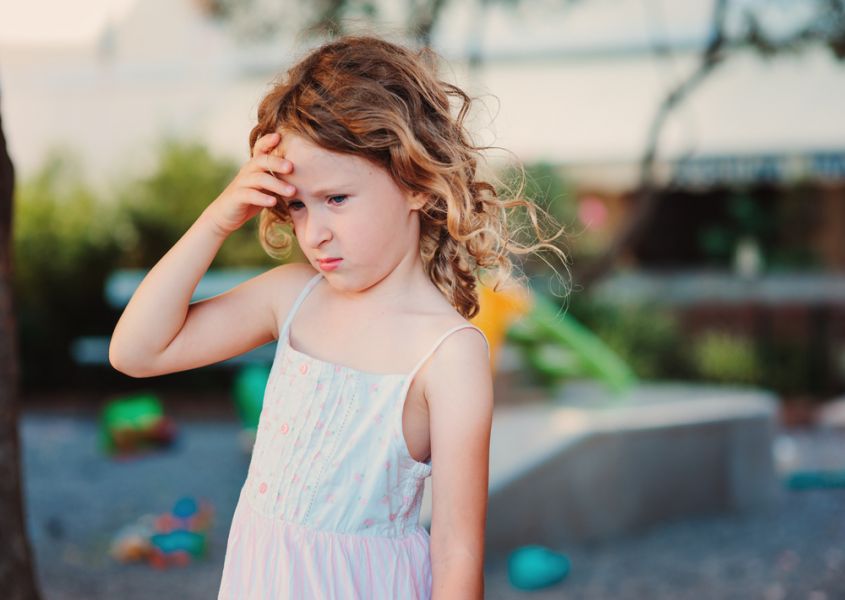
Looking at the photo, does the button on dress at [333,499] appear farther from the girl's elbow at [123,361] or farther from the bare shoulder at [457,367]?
the girl's elbow at [123,361]

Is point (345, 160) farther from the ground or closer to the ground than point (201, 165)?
closer to the ground

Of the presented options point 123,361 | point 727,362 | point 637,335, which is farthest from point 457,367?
point 727,362

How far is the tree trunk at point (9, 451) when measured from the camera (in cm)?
274

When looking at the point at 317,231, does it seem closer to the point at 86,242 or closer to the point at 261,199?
the point at 261,199

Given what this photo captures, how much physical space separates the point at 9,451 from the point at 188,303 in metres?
1.40

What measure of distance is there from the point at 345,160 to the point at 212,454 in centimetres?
616

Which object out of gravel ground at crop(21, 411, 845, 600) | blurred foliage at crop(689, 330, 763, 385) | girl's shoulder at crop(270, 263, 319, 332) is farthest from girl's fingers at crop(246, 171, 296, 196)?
blurred foliage at crop(689, 330, 763, 385)

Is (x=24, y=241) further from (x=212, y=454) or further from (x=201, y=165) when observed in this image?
(x=212, y=454)

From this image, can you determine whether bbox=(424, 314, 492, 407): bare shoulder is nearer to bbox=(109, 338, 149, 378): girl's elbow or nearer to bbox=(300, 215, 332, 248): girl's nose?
bbox=(300, 215, 332, 248): girl's nose

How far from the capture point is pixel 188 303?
167 centimetres

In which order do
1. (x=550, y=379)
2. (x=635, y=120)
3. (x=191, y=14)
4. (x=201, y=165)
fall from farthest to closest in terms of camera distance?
(x=635, y=120) → (x=191, y=14) → (x=201, y=165) → (x=550, y=379)

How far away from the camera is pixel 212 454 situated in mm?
7367

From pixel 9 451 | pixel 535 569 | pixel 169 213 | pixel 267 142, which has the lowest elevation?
pixel 535 569

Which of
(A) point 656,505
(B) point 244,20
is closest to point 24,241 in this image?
(B) point 244,20
